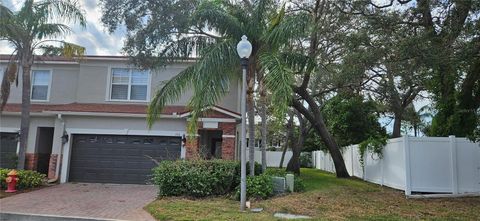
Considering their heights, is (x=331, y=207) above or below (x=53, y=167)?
→ below

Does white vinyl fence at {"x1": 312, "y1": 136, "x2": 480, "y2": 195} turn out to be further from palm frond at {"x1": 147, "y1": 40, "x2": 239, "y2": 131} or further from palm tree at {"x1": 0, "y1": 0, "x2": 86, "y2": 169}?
palm tree at {"x1": 0, "y1": 0, "x2": 86, "y2": 169}

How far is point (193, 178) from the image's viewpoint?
39.9ft

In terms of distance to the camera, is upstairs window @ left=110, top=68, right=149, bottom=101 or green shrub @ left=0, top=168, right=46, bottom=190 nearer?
green shrub @ left=0, top=168, right=46, bottom=190

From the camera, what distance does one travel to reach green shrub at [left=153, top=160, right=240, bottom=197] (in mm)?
12156

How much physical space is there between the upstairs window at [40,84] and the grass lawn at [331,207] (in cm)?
1119

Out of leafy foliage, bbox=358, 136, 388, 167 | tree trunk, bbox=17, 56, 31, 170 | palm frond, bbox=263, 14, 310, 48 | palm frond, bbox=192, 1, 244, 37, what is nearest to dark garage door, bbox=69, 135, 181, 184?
tree trunk, bbox=17, 56, 31, 170

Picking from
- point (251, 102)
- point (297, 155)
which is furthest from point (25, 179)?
point (297, 155)

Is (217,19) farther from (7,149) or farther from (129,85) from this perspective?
(7,149)

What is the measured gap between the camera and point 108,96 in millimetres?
18859

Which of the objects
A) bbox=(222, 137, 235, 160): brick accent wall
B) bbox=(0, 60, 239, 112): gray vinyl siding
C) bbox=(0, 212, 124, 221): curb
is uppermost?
bbox=(0, 60, 239, 112): gray vinyl siding

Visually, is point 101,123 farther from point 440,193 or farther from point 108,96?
point 440,193

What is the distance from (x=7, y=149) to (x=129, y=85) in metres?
6.10

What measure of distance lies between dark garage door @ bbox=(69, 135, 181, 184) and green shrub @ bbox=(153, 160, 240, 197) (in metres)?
4.56

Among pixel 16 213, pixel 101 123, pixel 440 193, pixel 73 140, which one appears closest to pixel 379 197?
pixel 440 193
